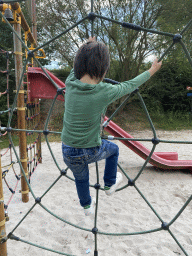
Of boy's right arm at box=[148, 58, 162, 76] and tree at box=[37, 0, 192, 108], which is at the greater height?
tree at box=[37, 0, 192, 108]

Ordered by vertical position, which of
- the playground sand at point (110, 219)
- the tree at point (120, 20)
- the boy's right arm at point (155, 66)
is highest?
the tree at point (120, 20)


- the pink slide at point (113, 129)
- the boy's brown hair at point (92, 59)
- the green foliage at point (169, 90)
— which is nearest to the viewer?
the boy's brown hair at point (92, 59)

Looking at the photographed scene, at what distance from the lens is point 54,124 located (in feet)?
21.5

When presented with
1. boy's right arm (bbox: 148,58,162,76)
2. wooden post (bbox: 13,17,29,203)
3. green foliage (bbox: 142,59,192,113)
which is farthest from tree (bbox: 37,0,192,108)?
boy's right arm (bbox: 148,58,162,76)

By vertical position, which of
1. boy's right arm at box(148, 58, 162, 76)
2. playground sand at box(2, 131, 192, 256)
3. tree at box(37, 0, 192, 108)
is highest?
tree at box(37, 0, 192, 108)

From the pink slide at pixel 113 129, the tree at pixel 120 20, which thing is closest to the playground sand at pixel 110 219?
the pink slide at pixel 113 129

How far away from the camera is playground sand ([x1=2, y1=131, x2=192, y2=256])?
1550 mm

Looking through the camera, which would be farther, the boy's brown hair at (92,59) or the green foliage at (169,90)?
the green foliage at (169,90)

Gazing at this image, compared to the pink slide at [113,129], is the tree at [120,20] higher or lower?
higher

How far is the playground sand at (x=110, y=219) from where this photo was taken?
1.55 m

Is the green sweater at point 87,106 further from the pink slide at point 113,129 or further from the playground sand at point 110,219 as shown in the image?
the pink slide at point 113,129

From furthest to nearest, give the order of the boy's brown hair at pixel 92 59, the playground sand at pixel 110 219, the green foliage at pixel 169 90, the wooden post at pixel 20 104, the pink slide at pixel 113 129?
1. the green foliage at pixel 169 90
2. the pink slide at pixel 113 129
3. the wooden post at pixel 20 104
4. the playground sand at pixel 110 219
5. the boy's brown hair at pixel 92 59

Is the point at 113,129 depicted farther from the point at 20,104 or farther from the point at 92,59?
the point at 92,59

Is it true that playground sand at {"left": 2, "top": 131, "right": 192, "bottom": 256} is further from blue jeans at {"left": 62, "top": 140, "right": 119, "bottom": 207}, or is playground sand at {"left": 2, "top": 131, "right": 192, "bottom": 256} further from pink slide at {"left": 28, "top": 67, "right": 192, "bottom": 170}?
blue jeans at {"left": 62, "top": 140, "right": 119, "bottom": 207}
